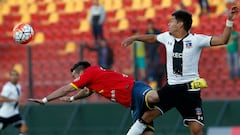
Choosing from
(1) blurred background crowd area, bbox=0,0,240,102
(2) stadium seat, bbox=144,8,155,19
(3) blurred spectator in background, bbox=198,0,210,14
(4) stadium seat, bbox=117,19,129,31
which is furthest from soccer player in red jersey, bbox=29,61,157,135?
(4) stadium seat, bbox=117,19,129,31

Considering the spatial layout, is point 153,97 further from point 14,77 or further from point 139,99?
point 14,77

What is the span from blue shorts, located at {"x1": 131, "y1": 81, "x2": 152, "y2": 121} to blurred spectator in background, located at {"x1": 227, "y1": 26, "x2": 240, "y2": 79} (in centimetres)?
486

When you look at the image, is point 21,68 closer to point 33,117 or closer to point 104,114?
point 33,117

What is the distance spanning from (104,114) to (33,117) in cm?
187

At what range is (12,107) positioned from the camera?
1902 cm

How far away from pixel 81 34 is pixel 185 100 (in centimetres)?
1062

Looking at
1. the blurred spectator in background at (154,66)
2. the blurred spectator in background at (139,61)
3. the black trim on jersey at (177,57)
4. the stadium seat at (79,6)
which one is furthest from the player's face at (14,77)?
the black trim on jersey at (177,57)

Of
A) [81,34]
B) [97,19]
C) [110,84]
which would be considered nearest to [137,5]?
[97,19]

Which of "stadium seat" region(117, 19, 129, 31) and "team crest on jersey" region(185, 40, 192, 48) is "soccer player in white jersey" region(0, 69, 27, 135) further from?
"team crest on jersey" region(185, 40, 192, 48)

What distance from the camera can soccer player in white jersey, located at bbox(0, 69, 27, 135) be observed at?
18.9 metres

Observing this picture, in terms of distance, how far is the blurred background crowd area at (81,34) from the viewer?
18250mm

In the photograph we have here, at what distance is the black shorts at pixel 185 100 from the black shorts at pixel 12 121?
663 cm

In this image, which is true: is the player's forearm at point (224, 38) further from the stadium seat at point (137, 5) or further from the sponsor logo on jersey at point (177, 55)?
the stadium seat at point (137, 5)

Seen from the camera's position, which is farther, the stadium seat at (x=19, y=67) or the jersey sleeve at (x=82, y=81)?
the stadium seat at (x=19, y=67)
